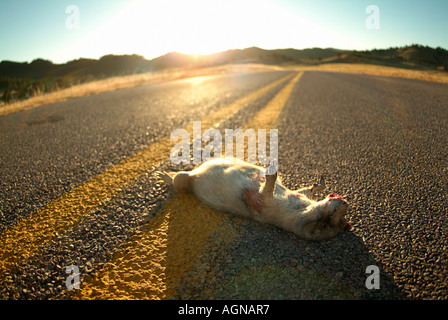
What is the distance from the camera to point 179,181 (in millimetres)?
2354

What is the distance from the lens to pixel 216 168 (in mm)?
2557

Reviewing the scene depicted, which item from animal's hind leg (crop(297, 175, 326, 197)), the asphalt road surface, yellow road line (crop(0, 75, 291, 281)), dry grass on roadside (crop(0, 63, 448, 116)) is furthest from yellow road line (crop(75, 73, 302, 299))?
dry grass on roadside (crop(0, 63, 448, 116))

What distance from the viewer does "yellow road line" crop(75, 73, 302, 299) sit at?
132 centimetres

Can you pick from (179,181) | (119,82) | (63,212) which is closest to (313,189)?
(179,181)

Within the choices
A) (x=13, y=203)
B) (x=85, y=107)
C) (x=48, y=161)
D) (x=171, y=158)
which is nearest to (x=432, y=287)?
(x=171, y=158)

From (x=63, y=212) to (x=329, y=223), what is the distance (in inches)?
76.7

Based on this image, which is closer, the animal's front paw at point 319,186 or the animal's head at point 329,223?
the animal's head at point 329,223

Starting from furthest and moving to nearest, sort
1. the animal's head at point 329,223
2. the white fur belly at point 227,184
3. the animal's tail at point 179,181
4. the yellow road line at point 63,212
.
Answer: the animal's tail at point 179,181 → the white fur belly at point 227,184 → the animal's head at point 329,223 → the yellow road line at point 63,212

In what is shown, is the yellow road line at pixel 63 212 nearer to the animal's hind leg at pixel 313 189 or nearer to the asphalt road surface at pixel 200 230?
the asphalt road surface at pixel 200 230

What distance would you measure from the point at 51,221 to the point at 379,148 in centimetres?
350

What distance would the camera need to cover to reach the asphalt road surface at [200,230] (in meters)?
1.33

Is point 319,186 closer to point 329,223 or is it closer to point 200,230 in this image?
point 329,223

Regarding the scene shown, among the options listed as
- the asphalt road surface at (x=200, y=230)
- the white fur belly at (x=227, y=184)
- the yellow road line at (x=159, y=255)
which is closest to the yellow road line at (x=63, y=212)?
the asphalt road surface at (x=200, y=230)

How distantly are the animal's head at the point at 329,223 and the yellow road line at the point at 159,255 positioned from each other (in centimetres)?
57
